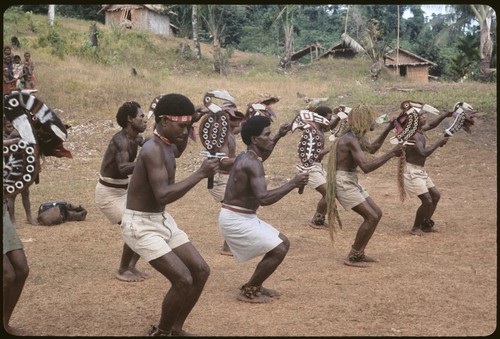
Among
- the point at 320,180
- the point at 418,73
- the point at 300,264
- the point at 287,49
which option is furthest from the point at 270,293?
the point at 418,73

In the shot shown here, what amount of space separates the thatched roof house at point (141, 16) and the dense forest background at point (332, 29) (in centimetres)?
88

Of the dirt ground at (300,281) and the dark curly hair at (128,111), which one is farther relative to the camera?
the dark curly hair at (128,111)

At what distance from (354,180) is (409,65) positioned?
28.3 m

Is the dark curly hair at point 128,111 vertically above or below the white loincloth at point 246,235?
above

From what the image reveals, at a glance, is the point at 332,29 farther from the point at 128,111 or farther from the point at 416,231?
the point at 128,111

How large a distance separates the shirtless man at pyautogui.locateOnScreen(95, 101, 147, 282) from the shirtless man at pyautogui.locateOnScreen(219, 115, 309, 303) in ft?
4.27

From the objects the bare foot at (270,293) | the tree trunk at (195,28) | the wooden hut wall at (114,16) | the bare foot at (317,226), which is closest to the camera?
the bare foot at (270,293)

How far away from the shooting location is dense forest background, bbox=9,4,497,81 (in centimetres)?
3306

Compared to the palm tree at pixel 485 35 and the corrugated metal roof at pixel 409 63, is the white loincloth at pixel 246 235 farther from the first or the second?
the corrugated metal roof at pixel 409 63

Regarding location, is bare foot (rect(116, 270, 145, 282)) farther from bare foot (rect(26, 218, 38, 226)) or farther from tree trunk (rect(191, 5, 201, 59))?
tree trunk (rect(191, 5, 201, 59))

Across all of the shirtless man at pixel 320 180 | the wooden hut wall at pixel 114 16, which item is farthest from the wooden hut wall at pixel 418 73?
the shirtless man at pixel 320 180

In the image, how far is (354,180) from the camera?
712cm

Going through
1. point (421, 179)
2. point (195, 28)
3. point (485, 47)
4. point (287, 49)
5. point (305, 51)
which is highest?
point (195, 28)

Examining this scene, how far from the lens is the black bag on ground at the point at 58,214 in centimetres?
900
